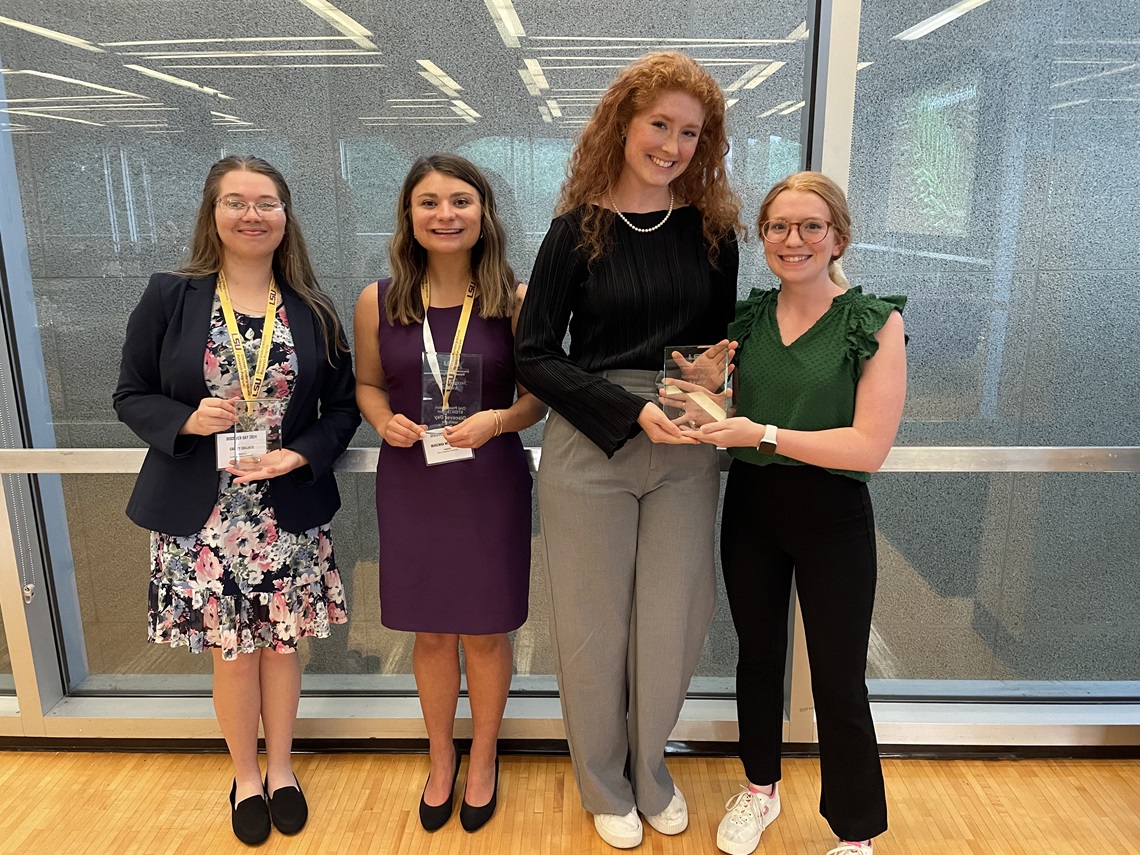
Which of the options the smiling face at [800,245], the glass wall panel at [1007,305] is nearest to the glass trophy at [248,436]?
the smiling face at [800,245]

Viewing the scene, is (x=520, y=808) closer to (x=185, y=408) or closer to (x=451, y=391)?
(x=451, y=391)

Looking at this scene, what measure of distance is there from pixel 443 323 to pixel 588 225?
46 centimetres

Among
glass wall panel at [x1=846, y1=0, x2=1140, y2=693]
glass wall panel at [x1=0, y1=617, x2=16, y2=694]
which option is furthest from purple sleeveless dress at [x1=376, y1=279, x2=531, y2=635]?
glass wall panel at [x1=0, y1=617, x2=16, y2=694]

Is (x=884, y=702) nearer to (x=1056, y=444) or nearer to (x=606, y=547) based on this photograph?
(x=1056, y=444)

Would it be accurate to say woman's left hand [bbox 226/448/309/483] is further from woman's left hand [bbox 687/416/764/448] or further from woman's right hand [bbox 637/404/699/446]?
woman's left hand [bbox 687/416/764/448]

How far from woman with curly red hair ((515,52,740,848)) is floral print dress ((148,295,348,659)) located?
67 cm

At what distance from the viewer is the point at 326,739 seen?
255 centimetres

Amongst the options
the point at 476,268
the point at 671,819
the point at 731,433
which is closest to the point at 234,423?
the point at 476,268

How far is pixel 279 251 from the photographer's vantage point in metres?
2.03

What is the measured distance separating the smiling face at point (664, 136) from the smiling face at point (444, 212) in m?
0.41

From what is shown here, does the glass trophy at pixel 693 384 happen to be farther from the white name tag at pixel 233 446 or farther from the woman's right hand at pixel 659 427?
the white name tag at pixel 233 446

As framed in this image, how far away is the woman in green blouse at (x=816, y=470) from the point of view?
5.54 feet

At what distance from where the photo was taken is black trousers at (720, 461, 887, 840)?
1.78 meters

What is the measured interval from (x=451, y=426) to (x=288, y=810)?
4.04 feet
